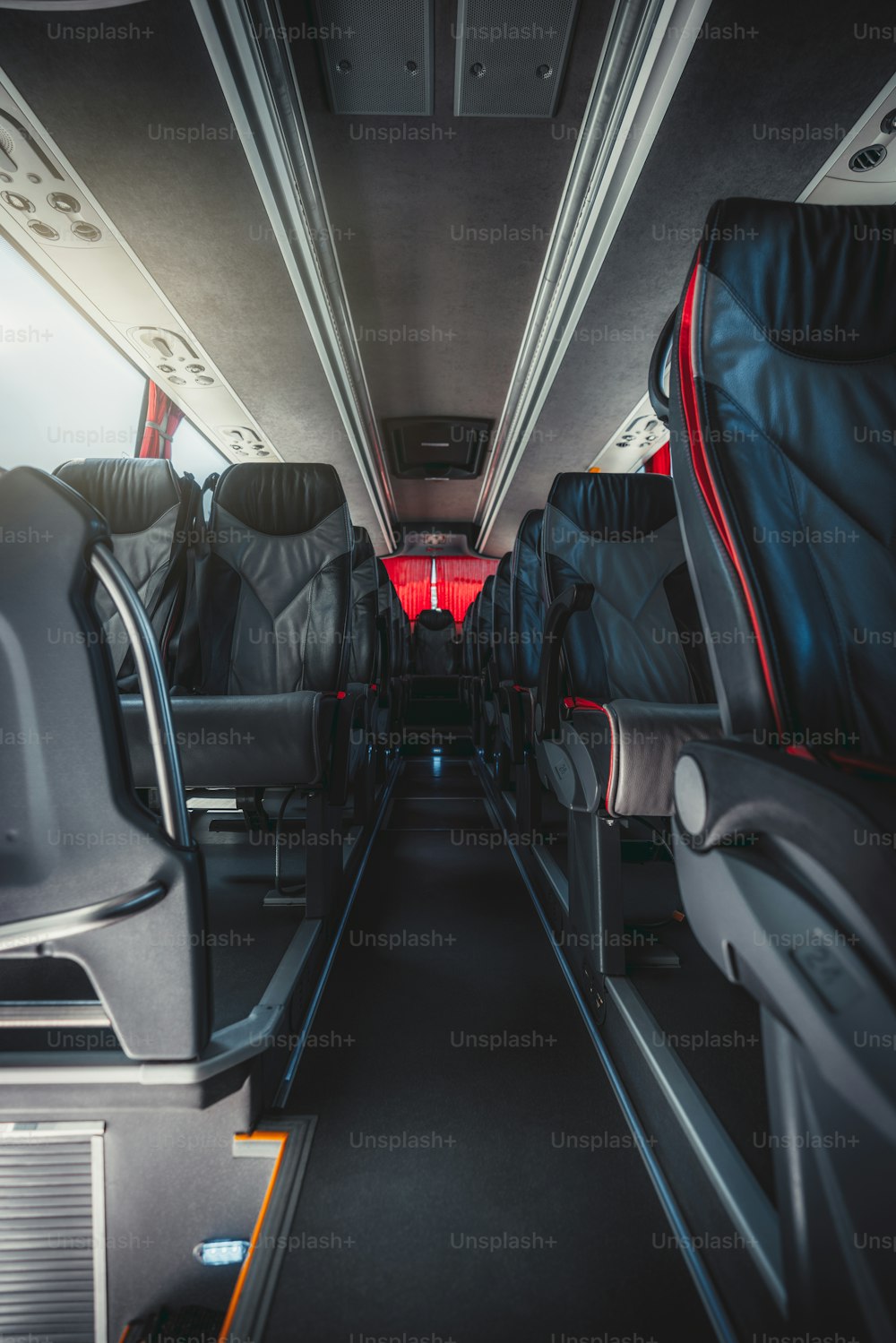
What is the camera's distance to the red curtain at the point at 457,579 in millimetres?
11524

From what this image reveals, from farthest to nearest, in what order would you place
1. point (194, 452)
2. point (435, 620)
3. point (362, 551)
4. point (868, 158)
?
point (435, 620)
point (194, 452)
point (362, 551)
point (868, 158)

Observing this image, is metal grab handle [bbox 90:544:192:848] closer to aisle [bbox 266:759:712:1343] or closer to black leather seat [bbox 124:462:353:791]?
aisle [bbox 266:759:712:1343]

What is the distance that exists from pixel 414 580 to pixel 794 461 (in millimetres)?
10900

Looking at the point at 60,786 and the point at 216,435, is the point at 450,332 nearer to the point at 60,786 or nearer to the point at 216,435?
the point at 216,435

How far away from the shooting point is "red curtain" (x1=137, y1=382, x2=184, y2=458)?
189 inches

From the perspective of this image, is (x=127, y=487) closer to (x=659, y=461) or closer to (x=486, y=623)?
(x=486, y=623)

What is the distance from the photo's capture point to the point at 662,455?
602cm

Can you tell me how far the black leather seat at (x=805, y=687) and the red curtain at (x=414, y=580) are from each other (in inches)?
419

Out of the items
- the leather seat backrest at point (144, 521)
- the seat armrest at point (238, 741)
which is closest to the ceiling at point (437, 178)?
the leather seat backrest at point (144, 521)

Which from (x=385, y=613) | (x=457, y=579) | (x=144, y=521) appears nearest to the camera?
(x=144, y=521)

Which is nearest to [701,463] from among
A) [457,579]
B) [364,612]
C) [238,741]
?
[238,741]

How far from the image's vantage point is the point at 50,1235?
0.94m

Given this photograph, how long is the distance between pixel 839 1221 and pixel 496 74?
3.49m

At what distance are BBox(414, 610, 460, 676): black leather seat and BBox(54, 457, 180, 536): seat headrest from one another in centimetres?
703
